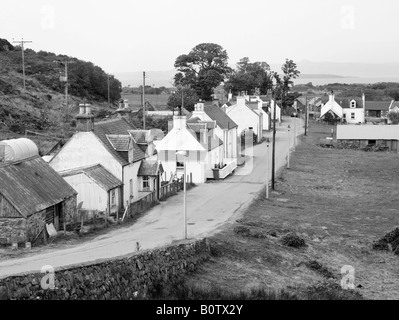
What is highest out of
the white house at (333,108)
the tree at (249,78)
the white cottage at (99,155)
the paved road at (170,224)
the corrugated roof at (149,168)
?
the tree at (249,78)

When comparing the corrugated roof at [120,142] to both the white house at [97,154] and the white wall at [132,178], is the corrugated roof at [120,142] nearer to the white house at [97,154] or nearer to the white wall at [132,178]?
the white house at [97,154]

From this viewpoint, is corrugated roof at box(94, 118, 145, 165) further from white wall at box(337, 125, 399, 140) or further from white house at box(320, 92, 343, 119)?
white house at box(320, 92, 343, 119)

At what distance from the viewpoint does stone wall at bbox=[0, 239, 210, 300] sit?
47.4 ft

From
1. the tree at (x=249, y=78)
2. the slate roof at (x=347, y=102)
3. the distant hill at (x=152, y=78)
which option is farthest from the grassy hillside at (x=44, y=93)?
the slate roof at (x=347, y=102)

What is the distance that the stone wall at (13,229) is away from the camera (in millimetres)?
21953

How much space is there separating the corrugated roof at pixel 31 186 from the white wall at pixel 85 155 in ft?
12.8

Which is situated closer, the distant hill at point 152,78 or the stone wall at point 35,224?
the stone wall at point 35,224

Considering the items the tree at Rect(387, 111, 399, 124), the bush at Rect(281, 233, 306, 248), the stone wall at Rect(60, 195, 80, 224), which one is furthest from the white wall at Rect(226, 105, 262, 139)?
the stone wall at Rect(60, 195, 80, 224)

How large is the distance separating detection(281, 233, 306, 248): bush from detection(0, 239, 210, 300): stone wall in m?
5.64

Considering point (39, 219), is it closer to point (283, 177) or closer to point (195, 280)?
point (195, 280)

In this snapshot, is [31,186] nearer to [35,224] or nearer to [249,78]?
[35,224]

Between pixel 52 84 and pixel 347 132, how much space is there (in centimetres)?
4027

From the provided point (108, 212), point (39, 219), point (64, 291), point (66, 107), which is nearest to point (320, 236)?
point (108, 212)

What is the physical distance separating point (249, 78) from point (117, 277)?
Result: 11116 centimetres
